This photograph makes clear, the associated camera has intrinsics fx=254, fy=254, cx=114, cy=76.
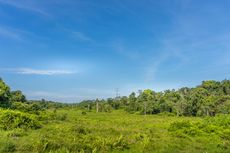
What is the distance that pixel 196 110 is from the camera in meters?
71.6

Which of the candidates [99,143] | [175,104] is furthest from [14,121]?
[175,104]

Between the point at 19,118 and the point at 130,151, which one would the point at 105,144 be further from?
the point at 19,118

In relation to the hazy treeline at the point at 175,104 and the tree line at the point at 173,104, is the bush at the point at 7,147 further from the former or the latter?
the hazy treeline at the point at 175,104

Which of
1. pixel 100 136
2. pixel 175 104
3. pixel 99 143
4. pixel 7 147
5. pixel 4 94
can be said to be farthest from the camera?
pixel 175 104

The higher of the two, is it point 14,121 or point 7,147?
point 14,121

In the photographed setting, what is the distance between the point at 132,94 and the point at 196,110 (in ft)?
76.1

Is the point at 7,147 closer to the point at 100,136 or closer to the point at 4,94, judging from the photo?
the point at 100,136

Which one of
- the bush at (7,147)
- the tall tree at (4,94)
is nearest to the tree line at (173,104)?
the tall tree at (4,94)

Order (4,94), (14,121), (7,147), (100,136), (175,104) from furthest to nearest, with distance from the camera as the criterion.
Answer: (175,104) → (4,94) → (14,121) → (100,136) → (7,147)

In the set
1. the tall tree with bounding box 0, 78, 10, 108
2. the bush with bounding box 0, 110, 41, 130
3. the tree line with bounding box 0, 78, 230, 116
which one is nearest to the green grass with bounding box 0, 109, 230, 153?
the bush with bounding box 0, 110, 41, 130

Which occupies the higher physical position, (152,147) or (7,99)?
(7,99)

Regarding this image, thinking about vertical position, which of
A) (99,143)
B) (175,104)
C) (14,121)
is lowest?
(99,143)

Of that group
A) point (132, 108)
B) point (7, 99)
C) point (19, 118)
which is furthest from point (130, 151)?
point (132, 108)

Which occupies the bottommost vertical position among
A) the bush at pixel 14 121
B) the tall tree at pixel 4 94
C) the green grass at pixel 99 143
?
the green grass at pixel 99 143
